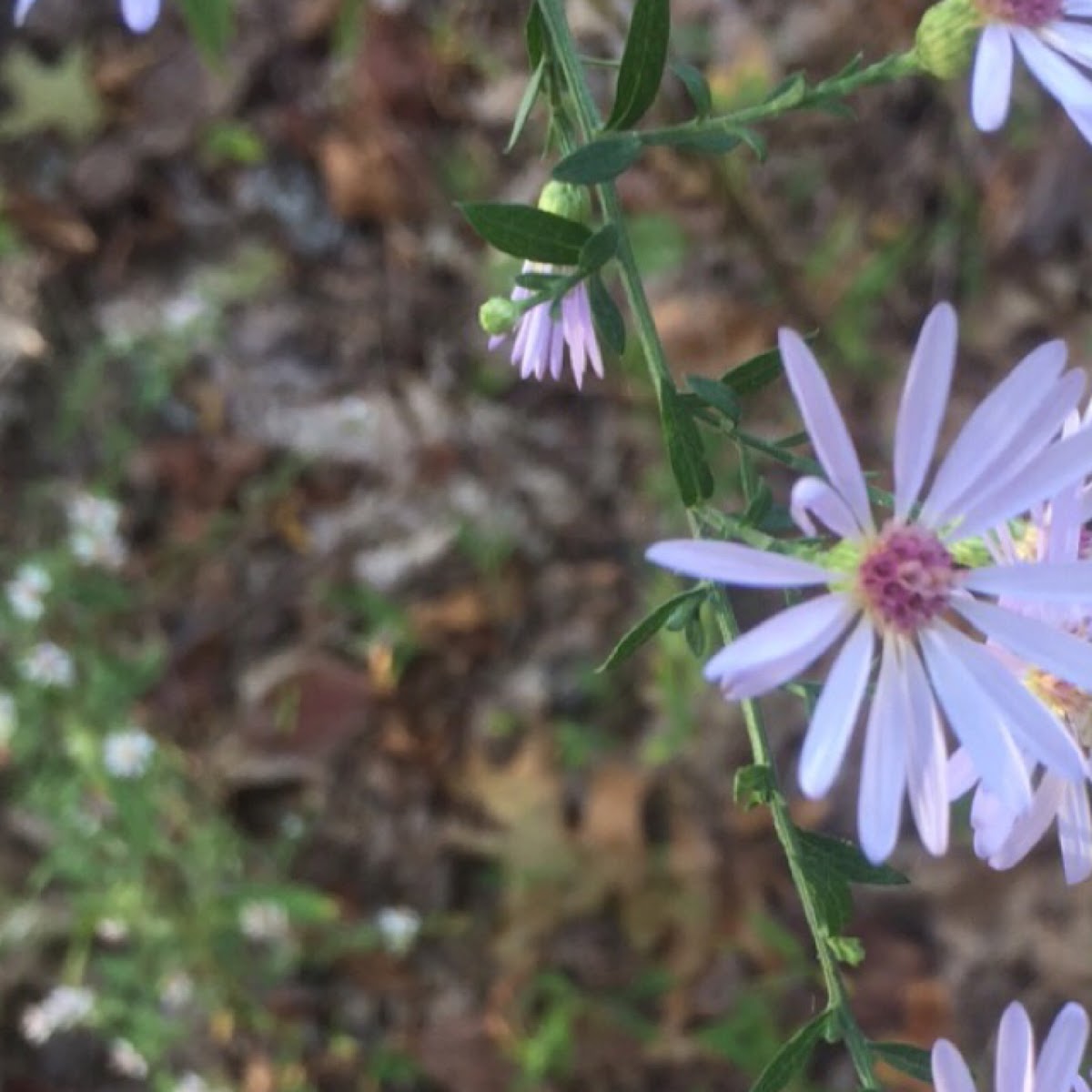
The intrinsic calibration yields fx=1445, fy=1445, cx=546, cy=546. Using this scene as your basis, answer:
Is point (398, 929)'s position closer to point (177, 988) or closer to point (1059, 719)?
point (177, 988)

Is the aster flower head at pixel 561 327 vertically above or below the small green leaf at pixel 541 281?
above

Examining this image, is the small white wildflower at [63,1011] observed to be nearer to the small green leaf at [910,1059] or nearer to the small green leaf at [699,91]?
the small green leaf at [910,1059]

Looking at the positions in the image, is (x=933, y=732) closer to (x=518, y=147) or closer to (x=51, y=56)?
(x=518, y=147)

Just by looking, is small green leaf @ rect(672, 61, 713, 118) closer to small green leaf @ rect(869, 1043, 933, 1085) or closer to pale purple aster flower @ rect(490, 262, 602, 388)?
pale purple aster flower @ rect(490, 262, 602, 388)

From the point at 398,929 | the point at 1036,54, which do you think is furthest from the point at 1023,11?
the point at 398,929

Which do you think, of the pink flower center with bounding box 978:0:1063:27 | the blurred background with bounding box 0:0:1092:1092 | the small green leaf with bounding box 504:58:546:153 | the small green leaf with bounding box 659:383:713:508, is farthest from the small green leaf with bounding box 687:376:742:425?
the blurred background with bounding box 0:0:1092:1092

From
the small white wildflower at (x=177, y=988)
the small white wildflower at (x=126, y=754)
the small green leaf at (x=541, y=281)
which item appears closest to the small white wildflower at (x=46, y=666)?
the small white wildflower at (x=126, y=754)

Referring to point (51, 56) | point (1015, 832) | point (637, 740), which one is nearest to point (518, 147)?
point (51, 56)
